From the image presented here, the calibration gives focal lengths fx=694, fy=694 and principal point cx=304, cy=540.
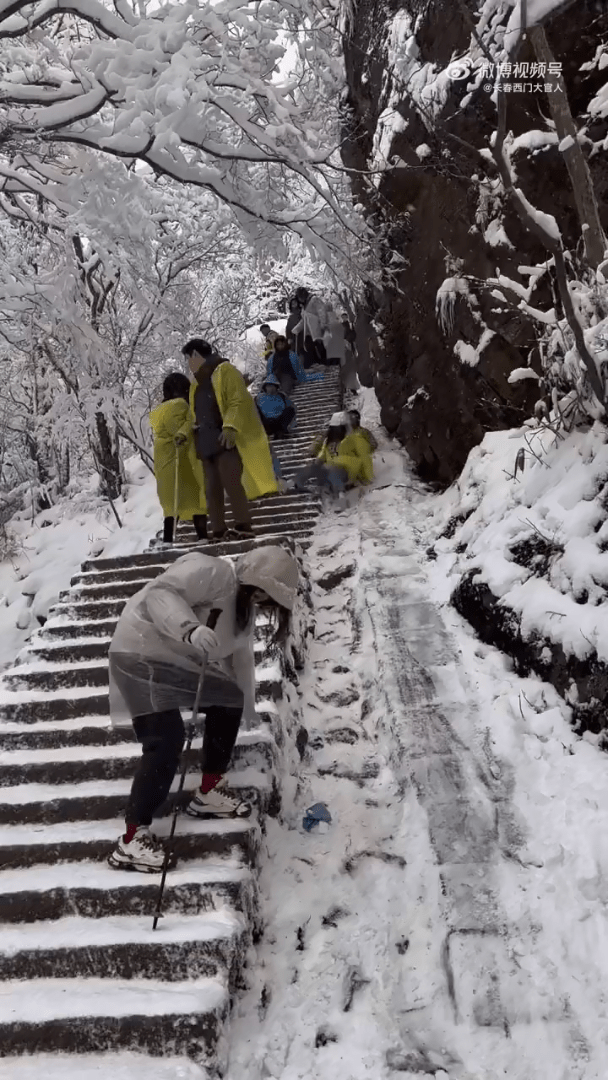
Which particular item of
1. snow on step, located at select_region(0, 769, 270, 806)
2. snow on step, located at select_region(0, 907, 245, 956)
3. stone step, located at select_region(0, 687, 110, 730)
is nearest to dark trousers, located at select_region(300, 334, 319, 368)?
stone step, located at select_region(0, 687, 110, 730)

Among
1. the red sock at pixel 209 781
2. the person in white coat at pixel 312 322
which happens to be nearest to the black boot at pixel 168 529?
the red sock at pixel 209 781

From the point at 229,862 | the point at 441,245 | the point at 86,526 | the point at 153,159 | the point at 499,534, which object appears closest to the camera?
the point at 229,862

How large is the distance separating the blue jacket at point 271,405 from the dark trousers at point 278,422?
4 centimetres

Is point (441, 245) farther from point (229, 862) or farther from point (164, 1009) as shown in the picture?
point (164, 1009)

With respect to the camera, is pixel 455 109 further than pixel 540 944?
Yes

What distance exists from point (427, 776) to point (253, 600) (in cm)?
131

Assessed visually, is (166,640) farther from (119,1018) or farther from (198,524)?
(198,524)

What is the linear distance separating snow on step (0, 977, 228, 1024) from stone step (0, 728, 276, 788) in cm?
107

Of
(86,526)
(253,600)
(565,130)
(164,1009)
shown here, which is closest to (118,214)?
(565,130)

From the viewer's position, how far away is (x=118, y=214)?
518 centimetres

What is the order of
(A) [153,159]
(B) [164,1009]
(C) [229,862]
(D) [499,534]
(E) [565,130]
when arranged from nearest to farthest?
1. (B) [164,1009]
2. (C) [229,862]
3. (E) [565,130]
4. (D) [499,534]
5. (A) [153,159]

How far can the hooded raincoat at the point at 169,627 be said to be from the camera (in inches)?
120

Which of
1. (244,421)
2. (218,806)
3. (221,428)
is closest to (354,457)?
(244,421)

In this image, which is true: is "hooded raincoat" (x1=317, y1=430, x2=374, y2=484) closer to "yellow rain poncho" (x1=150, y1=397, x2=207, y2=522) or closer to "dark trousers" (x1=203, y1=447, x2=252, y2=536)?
"yellow rain poncho" (x1=150, y1=397, x2=207, y2=522)
